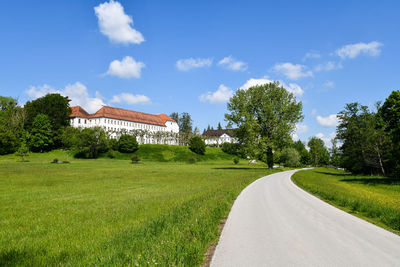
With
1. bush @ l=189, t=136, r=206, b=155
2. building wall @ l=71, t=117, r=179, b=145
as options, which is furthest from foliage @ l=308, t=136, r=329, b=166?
building wall @ l=71, t=117, r=179, b=145

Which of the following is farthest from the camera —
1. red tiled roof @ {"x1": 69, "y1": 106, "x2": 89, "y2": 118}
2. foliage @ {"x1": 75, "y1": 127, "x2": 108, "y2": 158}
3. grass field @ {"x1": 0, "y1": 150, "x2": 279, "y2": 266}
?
red tiled roof @ {"x1": 69, "y1": 106, "x2": 89, "y2": 118}

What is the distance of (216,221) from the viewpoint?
7996 millimetres

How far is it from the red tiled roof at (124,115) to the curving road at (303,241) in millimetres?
118346

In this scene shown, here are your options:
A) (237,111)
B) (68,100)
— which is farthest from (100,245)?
(68,100)

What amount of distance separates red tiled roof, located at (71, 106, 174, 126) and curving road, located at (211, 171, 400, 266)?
118346 mm

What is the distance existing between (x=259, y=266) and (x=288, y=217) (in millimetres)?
4890

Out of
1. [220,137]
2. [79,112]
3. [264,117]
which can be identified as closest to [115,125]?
[79,112]

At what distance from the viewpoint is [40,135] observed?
245 feet

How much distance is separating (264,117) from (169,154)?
51.1 metres

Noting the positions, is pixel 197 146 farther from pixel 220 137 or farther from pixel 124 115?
pixel 220 137

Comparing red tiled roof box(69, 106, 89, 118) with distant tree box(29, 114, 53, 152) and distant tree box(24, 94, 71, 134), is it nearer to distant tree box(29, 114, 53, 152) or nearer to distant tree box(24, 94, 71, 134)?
distant tree box(24, 94, 71, 134)

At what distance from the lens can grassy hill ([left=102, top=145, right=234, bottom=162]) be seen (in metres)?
81.6

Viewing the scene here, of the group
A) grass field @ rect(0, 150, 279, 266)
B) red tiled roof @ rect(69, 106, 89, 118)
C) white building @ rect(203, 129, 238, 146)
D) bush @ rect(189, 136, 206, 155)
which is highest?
red tiled roof @ rect(69, 106, 89, 118)

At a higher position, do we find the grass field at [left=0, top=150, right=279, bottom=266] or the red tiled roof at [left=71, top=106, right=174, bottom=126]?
the red tiled roof at [left=71, top=106, right=174, bottom=126]
